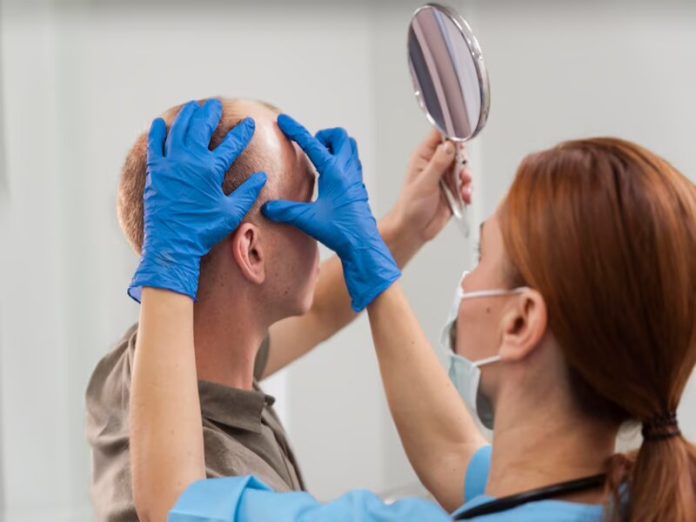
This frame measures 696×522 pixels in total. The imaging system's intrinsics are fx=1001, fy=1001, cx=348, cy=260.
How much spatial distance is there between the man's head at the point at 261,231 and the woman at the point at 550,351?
3.1 inches

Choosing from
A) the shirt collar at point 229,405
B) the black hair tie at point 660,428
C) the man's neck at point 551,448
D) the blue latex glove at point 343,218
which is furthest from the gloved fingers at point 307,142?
the black hair tie at point 660,428

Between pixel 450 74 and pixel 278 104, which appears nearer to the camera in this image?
pixel 450 74

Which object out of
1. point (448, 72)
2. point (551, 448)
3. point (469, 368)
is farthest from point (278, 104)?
point (551, 448)

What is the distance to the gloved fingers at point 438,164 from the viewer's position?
152 cm

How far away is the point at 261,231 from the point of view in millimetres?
1379

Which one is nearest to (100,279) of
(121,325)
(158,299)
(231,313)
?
(121,325)

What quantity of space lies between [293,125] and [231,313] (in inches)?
10.9

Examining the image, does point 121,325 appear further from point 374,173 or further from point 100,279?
point 374,173

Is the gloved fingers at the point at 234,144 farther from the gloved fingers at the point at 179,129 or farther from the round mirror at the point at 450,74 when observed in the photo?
the round mirror at the point at 450,74

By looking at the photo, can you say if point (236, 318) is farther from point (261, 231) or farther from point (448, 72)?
point (448, 72)

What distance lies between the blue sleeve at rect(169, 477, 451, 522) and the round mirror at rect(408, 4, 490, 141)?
1.74 ft

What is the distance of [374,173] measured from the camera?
2490 mm

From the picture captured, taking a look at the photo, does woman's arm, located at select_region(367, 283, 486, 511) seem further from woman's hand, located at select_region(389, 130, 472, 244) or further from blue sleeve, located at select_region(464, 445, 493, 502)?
woman's hand, located at select_region(389, 130, 472, 244)

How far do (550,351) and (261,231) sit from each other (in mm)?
469
